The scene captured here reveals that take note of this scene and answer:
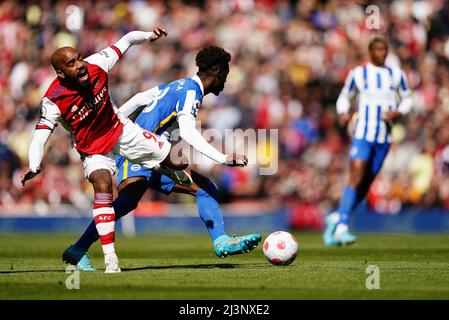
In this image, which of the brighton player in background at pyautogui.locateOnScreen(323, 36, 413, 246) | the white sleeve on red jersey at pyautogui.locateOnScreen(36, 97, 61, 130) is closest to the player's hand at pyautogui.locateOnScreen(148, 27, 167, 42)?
the white sleeve on red jersey at pyautogui.locateOnScreen(36, 97, 61, 130)

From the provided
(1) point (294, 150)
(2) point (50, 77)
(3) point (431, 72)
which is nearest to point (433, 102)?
(3) point (431, 72)

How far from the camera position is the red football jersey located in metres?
9.45

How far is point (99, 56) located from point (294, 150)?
1298cm

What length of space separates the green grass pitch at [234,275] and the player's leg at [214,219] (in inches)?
9.3

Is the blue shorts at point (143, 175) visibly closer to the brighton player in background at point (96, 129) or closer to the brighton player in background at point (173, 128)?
the brighton player in background at point (173, 128)

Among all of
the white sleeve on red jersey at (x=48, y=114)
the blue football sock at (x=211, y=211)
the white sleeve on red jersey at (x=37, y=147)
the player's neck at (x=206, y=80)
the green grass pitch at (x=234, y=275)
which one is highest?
the player's neck at (x=206, y=80)

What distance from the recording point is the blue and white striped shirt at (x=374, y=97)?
14.8m

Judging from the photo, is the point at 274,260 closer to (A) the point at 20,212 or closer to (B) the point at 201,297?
(B) the point at 201,297

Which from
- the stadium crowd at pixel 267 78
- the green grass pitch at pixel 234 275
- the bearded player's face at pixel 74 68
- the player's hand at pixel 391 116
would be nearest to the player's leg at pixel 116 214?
the green grass pitch at pixel 234 275

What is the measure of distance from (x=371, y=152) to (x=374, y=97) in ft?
2.85

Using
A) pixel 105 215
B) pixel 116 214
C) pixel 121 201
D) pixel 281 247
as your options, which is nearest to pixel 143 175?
pixel 121 201

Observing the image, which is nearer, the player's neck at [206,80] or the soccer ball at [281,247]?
the soccer ball at [281,247]

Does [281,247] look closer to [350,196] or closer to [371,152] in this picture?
Result: [350,196]

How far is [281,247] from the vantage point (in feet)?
33.3
